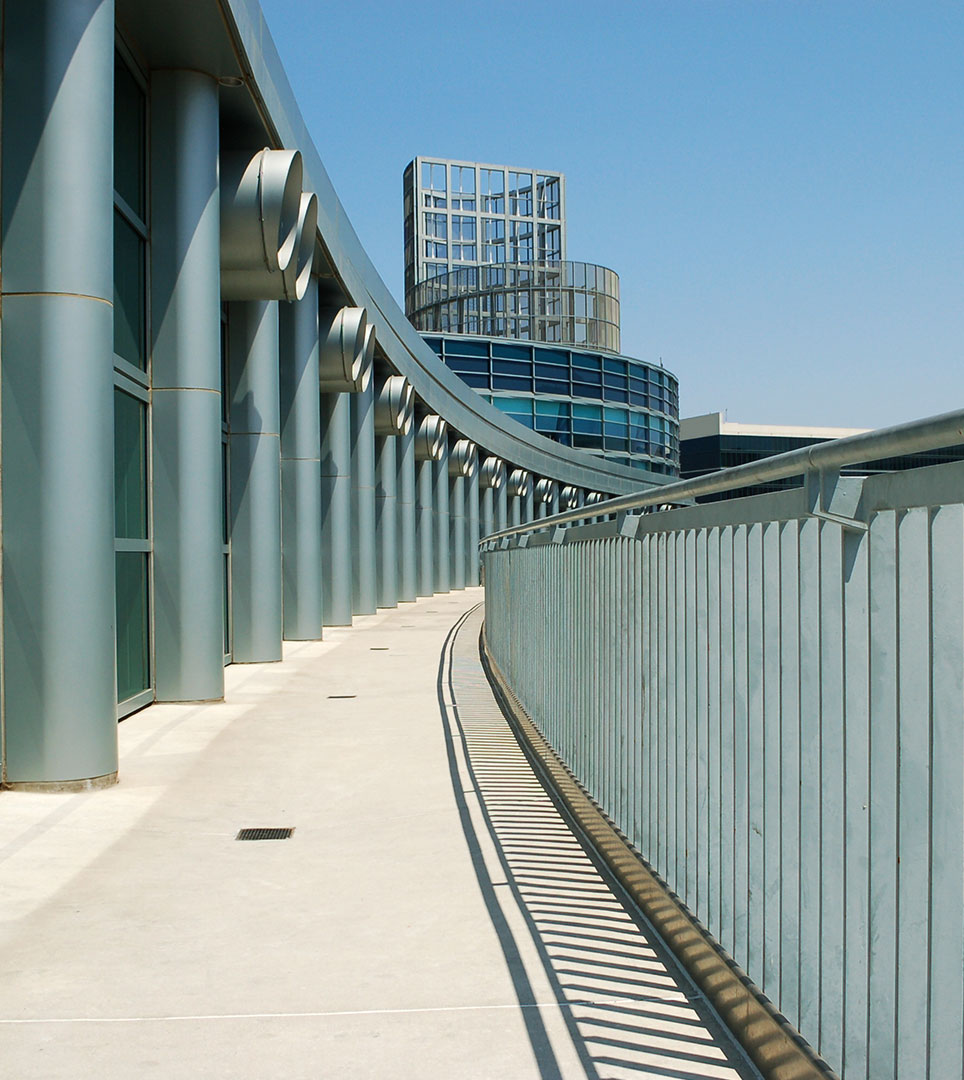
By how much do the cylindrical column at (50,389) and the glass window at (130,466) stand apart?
3.09m

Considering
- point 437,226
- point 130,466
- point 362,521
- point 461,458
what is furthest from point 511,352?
point 130,466

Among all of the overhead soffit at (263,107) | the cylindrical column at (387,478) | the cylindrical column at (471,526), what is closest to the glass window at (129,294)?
the overhead soffit at (263,107)

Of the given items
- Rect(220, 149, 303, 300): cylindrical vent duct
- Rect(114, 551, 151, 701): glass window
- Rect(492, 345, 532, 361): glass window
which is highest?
Rect(492, 345, 532, 361): glass window

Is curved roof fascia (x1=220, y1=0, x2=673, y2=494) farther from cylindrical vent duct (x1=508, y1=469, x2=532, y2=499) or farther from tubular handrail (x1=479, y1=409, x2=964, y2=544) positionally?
tubular handrail (x1=479, y1=409, x2=964, y2=544)

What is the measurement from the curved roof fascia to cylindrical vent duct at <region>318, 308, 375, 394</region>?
66 cm

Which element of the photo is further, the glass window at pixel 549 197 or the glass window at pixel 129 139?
the glass window at pixel 549 197

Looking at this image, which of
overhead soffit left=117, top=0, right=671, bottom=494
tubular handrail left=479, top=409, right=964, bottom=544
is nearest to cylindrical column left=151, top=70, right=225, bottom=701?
overhead soffit left=117, top=0, right=671, bottom=494

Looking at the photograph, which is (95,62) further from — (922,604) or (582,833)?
(922,604)

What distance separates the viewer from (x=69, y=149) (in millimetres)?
7586

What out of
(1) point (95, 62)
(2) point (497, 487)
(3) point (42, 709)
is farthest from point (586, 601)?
(2) point (497, 487)

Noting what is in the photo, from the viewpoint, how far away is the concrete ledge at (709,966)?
304cm

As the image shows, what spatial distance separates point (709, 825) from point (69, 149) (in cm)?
607

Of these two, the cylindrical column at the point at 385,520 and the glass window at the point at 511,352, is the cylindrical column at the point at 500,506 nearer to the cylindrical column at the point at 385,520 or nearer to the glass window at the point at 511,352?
the glass window at the point at 511,352

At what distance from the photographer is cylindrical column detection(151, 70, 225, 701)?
38.5 ft
